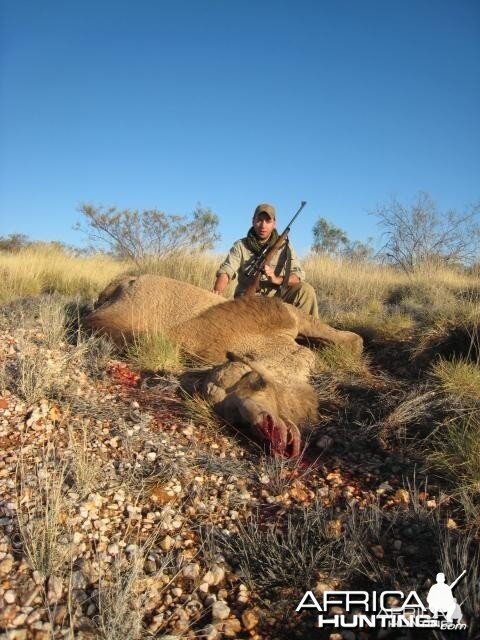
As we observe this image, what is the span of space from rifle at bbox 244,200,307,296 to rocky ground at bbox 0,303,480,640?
191cm

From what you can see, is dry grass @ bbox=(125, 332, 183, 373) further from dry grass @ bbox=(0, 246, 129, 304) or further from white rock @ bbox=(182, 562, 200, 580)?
dry grass @ bbox=(0, 246, 129, 304)

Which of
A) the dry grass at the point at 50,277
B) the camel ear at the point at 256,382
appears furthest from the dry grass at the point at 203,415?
the dry grass at the point at 50,277

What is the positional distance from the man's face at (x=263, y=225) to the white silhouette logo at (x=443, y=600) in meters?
4.01

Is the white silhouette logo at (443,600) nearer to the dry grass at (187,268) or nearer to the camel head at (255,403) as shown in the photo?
the camel head at (255,403)

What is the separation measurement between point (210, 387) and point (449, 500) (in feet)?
4.41

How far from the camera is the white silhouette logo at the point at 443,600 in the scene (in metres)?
1.42

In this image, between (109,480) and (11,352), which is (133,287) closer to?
(11,352)

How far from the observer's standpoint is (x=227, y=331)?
3357 millimetres

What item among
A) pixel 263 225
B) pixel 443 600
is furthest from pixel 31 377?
pixel 263 225

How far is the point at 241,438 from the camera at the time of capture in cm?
263

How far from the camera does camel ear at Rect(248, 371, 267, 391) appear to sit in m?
2.63

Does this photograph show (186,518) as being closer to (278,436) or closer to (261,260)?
(278,436)

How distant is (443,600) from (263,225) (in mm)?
4079

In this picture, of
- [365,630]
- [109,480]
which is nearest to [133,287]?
[109,480]
